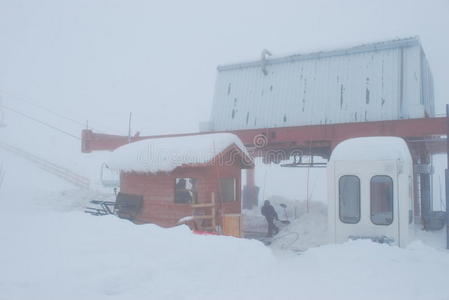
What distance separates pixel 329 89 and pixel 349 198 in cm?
837

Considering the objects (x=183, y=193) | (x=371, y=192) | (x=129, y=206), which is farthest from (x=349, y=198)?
(x=129, y=206)

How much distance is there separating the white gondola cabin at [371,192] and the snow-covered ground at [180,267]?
42.6 inches

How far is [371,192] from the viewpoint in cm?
995

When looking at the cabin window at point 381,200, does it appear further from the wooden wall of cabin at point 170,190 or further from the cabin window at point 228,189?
the cabin window at point 228,189

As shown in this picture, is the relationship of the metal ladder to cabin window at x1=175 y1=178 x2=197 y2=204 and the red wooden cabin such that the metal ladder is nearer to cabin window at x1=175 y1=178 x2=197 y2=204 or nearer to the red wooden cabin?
the red wooden cabin

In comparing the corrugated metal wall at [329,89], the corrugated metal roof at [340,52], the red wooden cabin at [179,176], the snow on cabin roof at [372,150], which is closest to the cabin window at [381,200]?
the snow on cabin roof at [372,150]

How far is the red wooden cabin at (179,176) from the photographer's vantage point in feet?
42.3

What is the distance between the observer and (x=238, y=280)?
6.11 m

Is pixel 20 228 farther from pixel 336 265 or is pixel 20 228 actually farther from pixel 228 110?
pixel 228 110

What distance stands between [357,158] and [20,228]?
25.8ft

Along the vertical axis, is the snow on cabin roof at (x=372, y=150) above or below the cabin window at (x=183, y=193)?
above

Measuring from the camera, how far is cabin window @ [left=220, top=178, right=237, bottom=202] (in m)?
13.8

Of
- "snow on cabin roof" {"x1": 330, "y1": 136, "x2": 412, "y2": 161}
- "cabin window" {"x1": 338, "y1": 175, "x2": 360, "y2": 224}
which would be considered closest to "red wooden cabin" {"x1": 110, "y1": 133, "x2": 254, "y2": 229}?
"snow on cabin roof" {"x1": 330, "y1": 136, "x2": 412, "y2": 161}

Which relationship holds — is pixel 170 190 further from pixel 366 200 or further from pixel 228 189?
pixel 366 200
